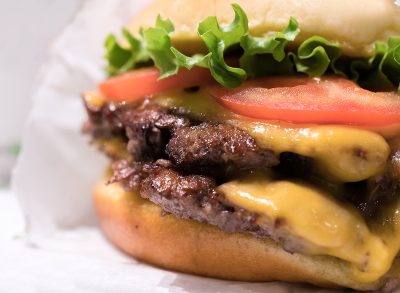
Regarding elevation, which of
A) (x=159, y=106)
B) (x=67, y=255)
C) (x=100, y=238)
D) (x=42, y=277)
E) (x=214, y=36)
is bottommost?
(x=100, y=238)

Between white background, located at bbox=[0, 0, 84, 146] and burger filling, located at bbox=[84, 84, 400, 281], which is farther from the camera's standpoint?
white background, located at bbox=[0, 0, 84, 146]

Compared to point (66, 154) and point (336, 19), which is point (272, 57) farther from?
point (66, 154)

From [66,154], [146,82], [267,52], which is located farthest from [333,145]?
[66,154]

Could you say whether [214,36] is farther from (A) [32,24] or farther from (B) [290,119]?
(A) [32,24]

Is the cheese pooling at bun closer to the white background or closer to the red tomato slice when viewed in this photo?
the red tomato slice

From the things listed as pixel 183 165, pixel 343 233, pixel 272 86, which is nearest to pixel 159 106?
pixel 183 165

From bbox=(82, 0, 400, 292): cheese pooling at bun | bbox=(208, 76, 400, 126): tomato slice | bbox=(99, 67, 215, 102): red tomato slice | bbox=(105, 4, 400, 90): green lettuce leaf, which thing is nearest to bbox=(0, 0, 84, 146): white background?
bbox=(99, 67, 215, 102): red tomato slice
